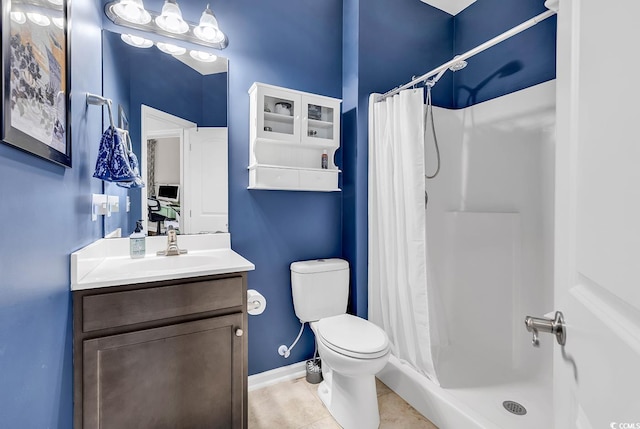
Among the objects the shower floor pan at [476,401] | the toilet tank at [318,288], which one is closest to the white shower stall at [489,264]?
the shower floor pan at [476,401]

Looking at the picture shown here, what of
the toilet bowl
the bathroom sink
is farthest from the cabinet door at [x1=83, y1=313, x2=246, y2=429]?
the toilet bowl

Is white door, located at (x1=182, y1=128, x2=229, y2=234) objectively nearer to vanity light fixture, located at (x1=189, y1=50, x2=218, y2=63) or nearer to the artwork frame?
vanity light fixture, located at (x1=189, y1=50, x2=218, y2=63)

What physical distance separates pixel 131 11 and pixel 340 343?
6.80 ft

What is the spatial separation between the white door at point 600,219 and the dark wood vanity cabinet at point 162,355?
117cm

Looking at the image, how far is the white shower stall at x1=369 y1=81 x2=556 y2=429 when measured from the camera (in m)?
1.66

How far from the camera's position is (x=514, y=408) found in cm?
155

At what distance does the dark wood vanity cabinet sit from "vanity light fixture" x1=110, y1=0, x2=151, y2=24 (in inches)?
57.0

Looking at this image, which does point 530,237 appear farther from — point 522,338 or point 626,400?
point 626,400

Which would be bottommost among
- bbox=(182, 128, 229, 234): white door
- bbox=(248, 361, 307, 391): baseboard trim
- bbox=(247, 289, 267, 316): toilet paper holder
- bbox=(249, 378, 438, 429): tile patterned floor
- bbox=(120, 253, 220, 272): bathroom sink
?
bbox=(249, 378, 438, 429): tile patterned floor

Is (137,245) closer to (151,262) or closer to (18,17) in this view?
(151,262)

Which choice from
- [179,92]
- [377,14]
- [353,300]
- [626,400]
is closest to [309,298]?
[353,300]

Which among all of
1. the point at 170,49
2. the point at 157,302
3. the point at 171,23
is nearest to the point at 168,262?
the point at 157,302

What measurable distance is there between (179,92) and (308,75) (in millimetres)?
871

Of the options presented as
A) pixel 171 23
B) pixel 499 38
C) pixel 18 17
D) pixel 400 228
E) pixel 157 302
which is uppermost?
pixel 171 23
